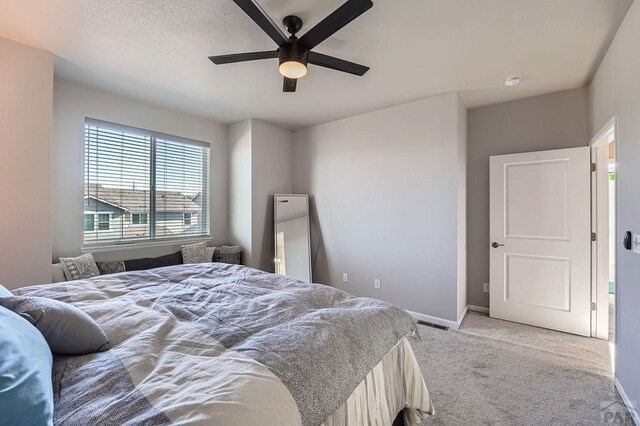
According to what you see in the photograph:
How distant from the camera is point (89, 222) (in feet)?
9.89

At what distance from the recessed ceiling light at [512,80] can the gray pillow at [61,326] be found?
3.63 m

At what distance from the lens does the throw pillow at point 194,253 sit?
351 centimetres

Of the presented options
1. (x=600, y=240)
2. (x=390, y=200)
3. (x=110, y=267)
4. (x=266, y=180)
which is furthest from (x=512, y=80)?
(x=110, y=267)

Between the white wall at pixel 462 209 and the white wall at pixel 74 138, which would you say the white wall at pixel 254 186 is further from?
the white wall at pixel 462 209

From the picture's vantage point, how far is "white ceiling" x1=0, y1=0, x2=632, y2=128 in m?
1.83

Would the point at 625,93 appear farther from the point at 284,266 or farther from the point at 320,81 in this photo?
the point at 284,266

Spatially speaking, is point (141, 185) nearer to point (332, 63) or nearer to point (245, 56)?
point (245, 56)

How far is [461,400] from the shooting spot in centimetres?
191

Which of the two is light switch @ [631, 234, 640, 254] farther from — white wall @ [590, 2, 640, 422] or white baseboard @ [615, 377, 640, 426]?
white baseboard @ [615, 377, 640, 426]

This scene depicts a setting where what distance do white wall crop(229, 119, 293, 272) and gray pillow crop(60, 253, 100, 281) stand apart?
1.71m

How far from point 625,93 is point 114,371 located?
3173 mm

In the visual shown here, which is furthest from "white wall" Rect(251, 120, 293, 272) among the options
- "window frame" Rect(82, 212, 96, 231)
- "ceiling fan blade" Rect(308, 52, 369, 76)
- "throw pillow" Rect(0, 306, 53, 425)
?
"throw pillow" Rect(0, 306, 53, 425)

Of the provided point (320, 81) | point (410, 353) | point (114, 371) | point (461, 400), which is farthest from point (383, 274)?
point (114, 371)

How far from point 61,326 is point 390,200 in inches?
126
